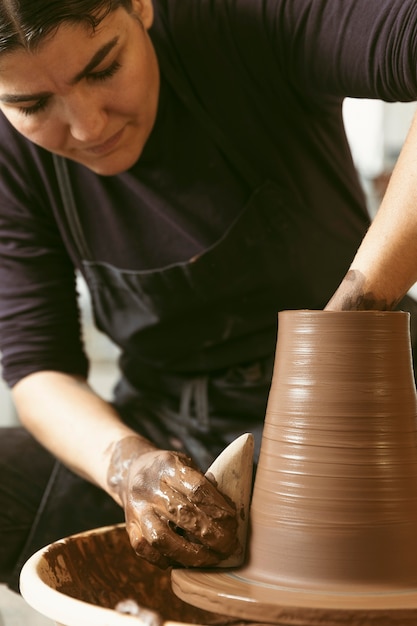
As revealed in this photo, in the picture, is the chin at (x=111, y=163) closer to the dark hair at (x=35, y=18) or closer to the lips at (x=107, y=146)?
the lips at (x=107, y=146)

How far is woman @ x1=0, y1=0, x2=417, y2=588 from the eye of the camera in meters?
1.26

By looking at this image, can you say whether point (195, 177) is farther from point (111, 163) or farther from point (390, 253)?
point (390, 253)

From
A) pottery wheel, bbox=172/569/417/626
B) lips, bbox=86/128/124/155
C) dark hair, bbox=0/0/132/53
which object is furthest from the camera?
lips, bbox=86/128/124/155

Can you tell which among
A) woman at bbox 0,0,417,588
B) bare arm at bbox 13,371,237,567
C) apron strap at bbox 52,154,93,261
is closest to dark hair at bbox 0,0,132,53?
woman at bbox 0,0,417,588

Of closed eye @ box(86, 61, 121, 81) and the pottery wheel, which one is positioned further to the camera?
closed eye @ box(86, 61, 121, 81)

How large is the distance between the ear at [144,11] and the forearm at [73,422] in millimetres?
652

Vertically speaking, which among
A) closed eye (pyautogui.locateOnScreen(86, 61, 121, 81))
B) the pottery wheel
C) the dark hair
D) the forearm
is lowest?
the forearm

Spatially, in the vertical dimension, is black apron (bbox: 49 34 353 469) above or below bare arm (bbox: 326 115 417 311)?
below

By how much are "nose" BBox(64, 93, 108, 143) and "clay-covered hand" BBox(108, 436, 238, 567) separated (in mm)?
512

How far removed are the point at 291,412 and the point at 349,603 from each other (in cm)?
23

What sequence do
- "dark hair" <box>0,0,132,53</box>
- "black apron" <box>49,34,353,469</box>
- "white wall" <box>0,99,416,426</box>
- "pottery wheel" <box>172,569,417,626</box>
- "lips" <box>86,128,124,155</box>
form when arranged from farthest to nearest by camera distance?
"white wall" <box>0,99,416,426</box> < "black apron" <box>49,34,353,469</box> < "lips" <box>86,128,124,155</box> < "dark hair" <box>0,0,132,53</box> < "pottery wheel" <box>172,569,417,626</box>

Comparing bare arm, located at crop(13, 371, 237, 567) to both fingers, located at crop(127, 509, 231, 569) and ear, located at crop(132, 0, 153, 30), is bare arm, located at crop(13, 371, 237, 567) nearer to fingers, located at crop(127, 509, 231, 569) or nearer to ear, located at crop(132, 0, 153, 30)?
fingers, located at crop(127, 509, 231, 569)

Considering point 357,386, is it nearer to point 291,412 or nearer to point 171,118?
point 291,412

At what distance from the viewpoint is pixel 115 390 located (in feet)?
6.15
